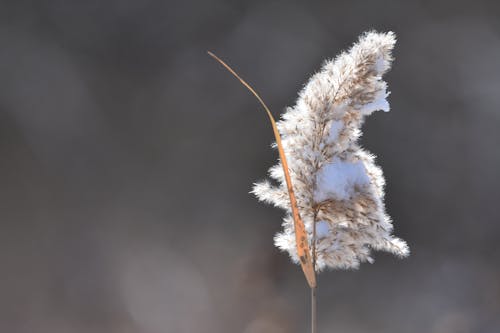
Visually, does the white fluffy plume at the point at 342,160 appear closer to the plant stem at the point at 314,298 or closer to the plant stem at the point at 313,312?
the plant stem at the point at 314,298

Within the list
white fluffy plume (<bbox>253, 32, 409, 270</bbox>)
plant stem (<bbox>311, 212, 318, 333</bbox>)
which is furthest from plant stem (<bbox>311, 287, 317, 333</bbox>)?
white fluffy plume (<bbox>253, 32, 409, 270</bbox>)

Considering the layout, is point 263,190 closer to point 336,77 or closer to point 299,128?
point 299,128

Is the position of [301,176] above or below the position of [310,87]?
below

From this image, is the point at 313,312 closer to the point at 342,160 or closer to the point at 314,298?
the point at 314,298

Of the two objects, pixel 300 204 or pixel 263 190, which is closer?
pixel 300 204

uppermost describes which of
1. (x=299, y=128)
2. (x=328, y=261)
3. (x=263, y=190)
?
(x=299, y=128)

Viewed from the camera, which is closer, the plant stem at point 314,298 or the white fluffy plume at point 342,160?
the plant stem at point 314,298

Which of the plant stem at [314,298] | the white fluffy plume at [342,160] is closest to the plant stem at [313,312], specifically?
the plant stem at [314,298]

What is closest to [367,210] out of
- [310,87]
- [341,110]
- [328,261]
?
[328,261]

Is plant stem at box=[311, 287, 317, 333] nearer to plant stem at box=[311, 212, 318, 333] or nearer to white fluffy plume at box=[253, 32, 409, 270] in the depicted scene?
plant stem at box=[311, 212, 318, 333]
